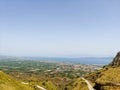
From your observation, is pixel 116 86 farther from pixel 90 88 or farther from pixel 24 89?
pixel 24 89

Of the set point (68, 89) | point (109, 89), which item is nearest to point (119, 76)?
point (109, 89)

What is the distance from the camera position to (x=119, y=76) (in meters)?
78.1

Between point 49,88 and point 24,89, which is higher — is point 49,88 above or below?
below

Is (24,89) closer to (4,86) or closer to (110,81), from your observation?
(4,86)

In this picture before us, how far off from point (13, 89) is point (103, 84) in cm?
3570

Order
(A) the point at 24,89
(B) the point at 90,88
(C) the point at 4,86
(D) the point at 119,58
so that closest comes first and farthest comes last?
(C) the point at 4,86 < (A) the point at 24,89 < (B) the point at 90,88 < (D) the point at 119,58

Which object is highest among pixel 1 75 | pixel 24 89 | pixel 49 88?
pixel 1 75

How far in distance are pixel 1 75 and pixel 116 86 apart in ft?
126

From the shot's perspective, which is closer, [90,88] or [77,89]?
[90,88]

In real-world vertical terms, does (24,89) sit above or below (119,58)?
below

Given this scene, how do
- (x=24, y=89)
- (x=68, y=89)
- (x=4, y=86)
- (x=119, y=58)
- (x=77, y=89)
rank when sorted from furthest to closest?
1. (x=119, y=58)
2. (x=68, y=89)
3. (x=77, y=89)
4. (x=24, y=89)
5. (x=4, y=86)

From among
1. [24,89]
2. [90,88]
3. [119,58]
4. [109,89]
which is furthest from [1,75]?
[119,58]

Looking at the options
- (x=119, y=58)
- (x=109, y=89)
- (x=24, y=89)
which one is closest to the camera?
(x=24, y=89)

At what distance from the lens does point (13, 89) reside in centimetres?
5438
